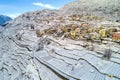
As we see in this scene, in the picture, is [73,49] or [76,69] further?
[73,49]

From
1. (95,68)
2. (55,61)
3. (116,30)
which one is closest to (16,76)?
(55,61)

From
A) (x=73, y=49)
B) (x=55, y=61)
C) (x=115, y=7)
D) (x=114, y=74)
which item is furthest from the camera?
(x=115, y=7)

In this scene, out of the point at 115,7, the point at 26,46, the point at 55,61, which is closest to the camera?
the point at 55,61

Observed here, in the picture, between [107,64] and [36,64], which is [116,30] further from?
[36,64]

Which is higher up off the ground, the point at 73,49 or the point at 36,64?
the point at 73,49

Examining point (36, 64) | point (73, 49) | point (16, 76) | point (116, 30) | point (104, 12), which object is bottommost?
point (16, 76)

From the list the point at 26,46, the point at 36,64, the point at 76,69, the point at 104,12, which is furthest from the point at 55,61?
the point at 104,12

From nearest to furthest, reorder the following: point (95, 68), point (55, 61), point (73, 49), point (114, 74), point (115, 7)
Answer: point (114, 74) → point (95, 68) → point (55, 61) → point (73, 49) → point (115, 7)

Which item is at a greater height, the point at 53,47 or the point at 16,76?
the point at 53,47

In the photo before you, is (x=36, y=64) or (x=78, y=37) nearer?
(x=36, y=64)

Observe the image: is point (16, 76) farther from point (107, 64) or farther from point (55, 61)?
point (107, 64)
